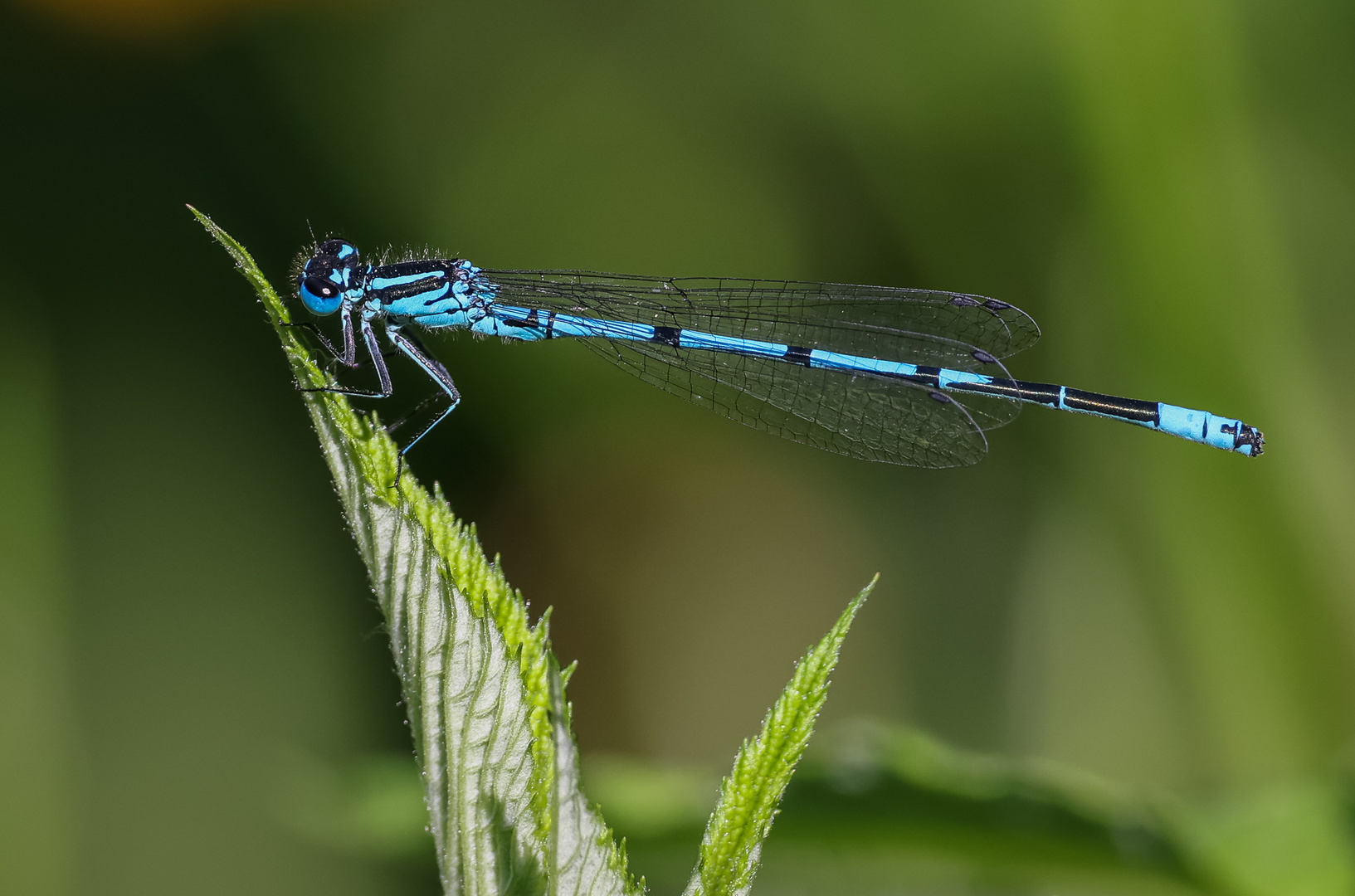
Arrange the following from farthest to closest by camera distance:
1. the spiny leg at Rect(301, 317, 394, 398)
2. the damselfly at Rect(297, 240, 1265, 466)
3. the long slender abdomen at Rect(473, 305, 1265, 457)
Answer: the damselfly at Rect(297, 240, 1265, 466) < the long slender abdomen at Rect(473, 305, 1265, 457) < the spiny leg at Rect(301, 317, 394, 398)

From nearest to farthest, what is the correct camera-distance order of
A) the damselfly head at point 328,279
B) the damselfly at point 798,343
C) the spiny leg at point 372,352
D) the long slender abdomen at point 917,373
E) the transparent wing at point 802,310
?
the spiny leg at point 372,352 < the damselfly head at point 328,279 < the long slender abdomen at point 917,373 < the damselfly at point 798,343 < the transparent wing at point 802,310

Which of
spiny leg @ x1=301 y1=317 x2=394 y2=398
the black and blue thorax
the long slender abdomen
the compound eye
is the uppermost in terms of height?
the long slender abdomen

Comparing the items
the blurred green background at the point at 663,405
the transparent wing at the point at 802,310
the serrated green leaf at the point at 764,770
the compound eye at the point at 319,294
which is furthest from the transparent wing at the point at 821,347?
the serrated green leaf at the point at 764,770

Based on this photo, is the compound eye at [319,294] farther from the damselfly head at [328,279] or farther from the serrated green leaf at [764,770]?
the serrated green leaf at [764,770]

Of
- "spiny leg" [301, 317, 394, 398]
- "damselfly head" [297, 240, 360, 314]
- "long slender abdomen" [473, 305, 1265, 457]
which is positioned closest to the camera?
"spiny leg" [301, 317, 394, 398]

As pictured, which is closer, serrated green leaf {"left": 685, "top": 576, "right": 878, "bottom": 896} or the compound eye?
serrated green leaf {"left": 685, "top": 576, "right": 878, "bottom": 896}

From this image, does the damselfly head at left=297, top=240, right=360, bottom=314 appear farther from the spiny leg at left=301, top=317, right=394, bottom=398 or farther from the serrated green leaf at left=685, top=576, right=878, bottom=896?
the serrated green leaf at left=685, top=576, right=878, bottom=896

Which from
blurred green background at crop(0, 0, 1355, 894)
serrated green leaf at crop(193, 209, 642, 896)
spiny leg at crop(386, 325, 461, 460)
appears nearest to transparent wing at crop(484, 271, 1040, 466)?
blurred green background at crop(0, 0, 1355, 894)
